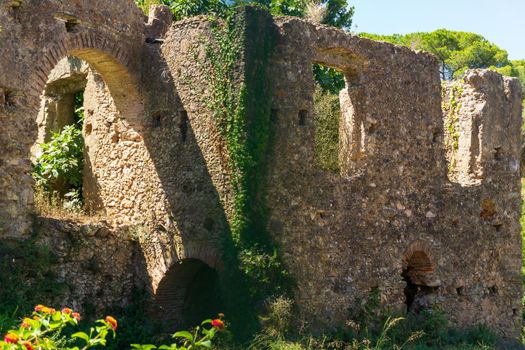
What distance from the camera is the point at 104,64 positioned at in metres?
11.8

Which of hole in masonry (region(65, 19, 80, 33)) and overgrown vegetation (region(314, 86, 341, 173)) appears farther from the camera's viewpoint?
overgrown vegetation (region(314, 86, 341, 173))

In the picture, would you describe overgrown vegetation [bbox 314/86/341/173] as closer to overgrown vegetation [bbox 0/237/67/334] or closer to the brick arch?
the brick arch

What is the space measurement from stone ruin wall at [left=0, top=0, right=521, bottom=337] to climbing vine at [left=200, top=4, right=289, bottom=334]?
19 centimetres

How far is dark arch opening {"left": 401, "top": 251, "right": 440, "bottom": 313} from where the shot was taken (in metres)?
12.9

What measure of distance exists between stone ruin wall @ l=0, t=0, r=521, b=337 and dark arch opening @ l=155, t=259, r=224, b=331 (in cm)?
27

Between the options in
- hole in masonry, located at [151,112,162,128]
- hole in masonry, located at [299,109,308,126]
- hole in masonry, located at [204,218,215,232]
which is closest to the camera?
hole in masonry, located at [204,218,215,232]

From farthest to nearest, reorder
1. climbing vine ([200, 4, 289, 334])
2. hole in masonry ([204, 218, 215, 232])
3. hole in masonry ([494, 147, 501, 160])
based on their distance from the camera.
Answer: hole in masonry ([494, 147, 501, 160]) < hole in masonry ([204, 218, 215, 232]) < climbing vine ([200, 4, 289, 334])

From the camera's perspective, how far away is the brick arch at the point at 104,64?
10242 millimetres

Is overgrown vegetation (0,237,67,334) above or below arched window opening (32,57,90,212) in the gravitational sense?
below

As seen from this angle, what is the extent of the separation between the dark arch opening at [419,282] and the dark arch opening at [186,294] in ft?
11.7

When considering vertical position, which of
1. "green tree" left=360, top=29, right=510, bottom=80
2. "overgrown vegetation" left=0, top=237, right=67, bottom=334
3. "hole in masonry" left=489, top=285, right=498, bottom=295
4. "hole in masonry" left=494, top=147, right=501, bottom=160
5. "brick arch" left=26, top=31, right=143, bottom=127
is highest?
"green tree" left=360, top=29, right=510, bottom=80

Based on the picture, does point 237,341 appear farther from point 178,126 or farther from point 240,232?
point 178,126

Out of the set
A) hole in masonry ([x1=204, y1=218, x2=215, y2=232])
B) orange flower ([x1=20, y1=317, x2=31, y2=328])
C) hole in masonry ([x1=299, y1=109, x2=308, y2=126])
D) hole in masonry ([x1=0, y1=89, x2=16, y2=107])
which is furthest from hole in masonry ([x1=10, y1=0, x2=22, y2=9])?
orange flower ([x1=20, y1=317, x2=31, y2=328])

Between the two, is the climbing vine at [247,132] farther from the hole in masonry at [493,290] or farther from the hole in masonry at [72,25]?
the hole in masonry at [493,290]
